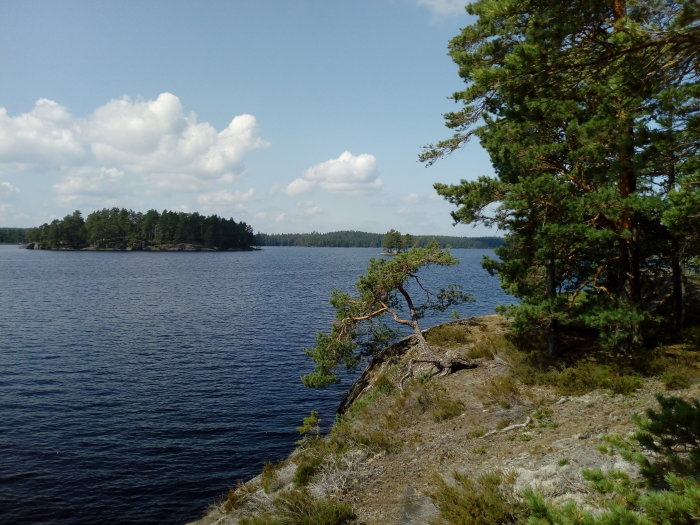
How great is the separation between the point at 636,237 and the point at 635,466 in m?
9.68

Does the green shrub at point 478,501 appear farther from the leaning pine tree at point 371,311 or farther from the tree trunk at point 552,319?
the leaning pine tree at point 371,311

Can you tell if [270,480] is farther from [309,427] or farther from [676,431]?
[676,431]

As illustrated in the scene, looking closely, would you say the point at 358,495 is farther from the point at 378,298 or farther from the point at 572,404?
the point at 378,298

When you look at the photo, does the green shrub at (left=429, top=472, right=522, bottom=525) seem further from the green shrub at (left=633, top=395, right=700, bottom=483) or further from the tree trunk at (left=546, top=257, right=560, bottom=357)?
the tree trunk at (left=546, top=257, right=560, bottom=357)

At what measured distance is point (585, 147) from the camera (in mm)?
12703

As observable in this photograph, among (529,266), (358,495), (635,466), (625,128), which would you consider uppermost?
(625,128)

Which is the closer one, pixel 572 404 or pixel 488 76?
pixel 488 76

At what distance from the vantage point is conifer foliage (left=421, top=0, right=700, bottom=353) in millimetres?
8188

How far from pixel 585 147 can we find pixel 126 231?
201543mm

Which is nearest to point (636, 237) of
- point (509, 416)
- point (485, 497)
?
point (509, 416)

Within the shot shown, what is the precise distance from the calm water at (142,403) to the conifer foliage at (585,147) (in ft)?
48.6

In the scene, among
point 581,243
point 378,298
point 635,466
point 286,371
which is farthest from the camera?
point 286,371

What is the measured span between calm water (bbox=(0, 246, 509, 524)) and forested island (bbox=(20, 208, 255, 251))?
138 metres

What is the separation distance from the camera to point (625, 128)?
11.0 m
